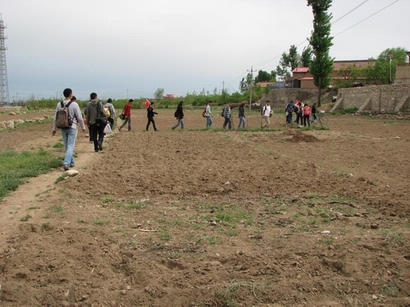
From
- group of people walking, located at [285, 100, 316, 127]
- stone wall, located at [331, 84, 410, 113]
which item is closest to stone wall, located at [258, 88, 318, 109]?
stone wall, located at [331, 84, 410, 113]

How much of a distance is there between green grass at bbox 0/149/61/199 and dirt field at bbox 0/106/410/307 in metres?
0.22

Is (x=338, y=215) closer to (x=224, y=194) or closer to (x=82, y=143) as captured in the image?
(x=224, y=194)

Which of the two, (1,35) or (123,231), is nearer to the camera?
(123,231)

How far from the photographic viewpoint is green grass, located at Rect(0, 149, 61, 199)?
7.36 meters

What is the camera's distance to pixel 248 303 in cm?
372

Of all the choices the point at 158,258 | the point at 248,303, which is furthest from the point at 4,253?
the point at 248,303

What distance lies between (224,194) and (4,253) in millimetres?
3777

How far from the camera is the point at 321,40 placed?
1909 inches

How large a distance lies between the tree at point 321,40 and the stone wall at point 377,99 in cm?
461

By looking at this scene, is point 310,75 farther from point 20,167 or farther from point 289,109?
point 20,167

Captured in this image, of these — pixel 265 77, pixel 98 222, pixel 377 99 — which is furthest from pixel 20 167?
pixel 265 77

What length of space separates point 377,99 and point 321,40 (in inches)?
509

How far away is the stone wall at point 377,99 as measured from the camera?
35.0 meters

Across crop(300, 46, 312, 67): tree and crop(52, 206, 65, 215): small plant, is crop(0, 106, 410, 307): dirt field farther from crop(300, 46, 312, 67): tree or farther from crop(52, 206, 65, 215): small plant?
crop(300, 46, 312, 67): tree
